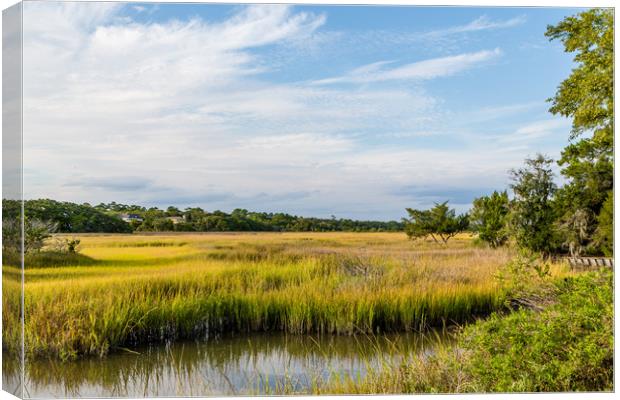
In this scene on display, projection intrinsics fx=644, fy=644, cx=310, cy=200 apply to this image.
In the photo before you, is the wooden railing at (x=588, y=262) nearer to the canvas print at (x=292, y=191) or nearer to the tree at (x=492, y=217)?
the canvas print at (x=292, y=191)

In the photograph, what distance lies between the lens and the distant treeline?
18.6 feet

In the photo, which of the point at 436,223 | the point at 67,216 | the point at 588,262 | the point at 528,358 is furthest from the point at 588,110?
the point at 67,216

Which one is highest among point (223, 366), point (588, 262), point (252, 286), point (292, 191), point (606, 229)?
point (292, 191)

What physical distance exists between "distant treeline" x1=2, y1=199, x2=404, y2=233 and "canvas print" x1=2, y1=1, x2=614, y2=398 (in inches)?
0.8

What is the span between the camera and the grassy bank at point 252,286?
5.72 metres

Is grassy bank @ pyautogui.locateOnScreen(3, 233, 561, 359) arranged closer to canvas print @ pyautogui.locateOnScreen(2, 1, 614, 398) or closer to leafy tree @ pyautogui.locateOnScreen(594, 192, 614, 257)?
canvas print @ pyautogui.locateOnScreen(2, 1, 614, 398)

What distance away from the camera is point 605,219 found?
6.34 m

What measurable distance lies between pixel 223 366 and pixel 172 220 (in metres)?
1.45

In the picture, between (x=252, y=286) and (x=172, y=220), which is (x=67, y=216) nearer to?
(x=172, y=220)

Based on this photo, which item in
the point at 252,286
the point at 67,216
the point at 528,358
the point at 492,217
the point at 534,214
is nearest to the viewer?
the point at 528,358

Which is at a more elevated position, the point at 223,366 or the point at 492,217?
the point at 492,217

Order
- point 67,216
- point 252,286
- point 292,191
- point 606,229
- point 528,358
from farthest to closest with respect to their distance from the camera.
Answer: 1. point 606,229
2. point 252,286
3. point 292,191
4. point 67,216
5. point 528,358

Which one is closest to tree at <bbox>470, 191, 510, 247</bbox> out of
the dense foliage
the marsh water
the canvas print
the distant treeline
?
the canvas print

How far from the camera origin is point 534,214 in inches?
267
